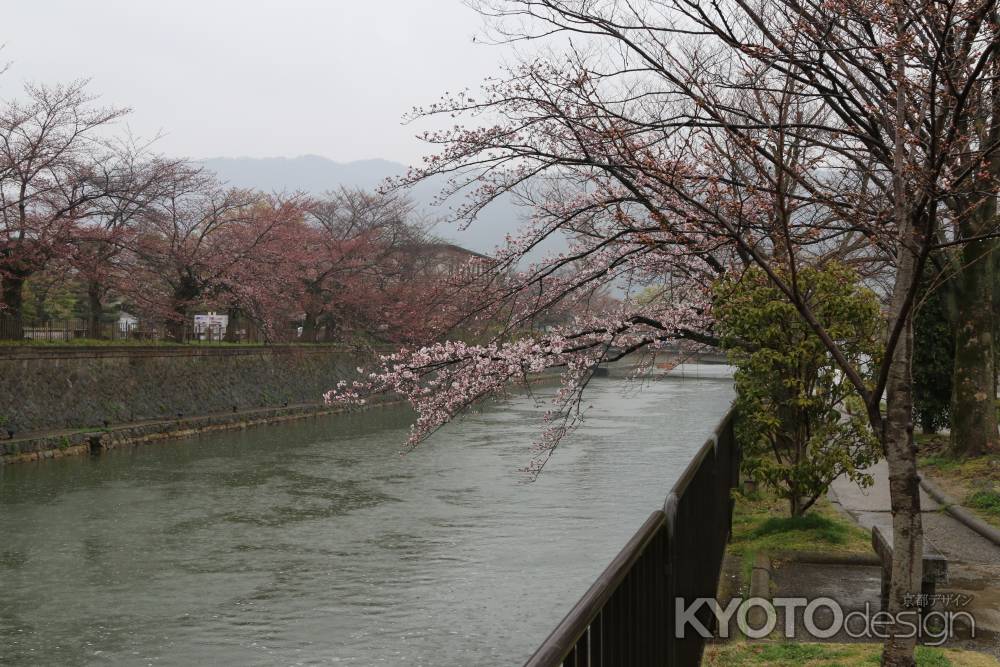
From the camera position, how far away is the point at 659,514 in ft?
11.0

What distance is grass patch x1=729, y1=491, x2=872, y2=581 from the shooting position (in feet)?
26.6

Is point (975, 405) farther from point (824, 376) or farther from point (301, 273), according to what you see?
point (301, 273)

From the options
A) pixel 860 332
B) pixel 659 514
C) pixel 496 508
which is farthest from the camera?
pixel 496 508

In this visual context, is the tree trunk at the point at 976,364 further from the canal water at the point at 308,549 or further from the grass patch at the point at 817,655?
the grass patch at the point at 817,655

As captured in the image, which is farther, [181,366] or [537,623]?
[181,366]

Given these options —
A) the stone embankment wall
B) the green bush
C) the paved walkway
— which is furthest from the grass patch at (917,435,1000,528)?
the stone embankment wall

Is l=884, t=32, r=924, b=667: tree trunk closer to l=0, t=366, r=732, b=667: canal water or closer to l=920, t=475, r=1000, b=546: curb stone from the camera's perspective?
l=0, t=366, r=732, b=667: canal water

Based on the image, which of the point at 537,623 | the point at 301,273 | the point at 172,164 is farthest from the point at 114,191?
the point at 537,623

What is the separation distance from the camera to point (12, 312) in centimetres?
2423

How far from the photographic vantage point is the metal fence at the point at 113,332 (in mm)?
24266

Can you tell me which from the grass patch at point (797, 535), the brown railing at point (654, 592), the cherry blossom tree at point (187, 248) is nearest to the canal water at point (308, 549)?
the grass patch at point (797, 535)

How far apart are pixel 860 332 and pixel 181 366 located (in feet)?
79.7

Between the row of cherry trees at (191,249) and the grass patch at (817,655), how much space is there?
558 centimetres

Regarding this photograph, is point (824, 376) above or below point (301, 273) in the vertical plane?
below
